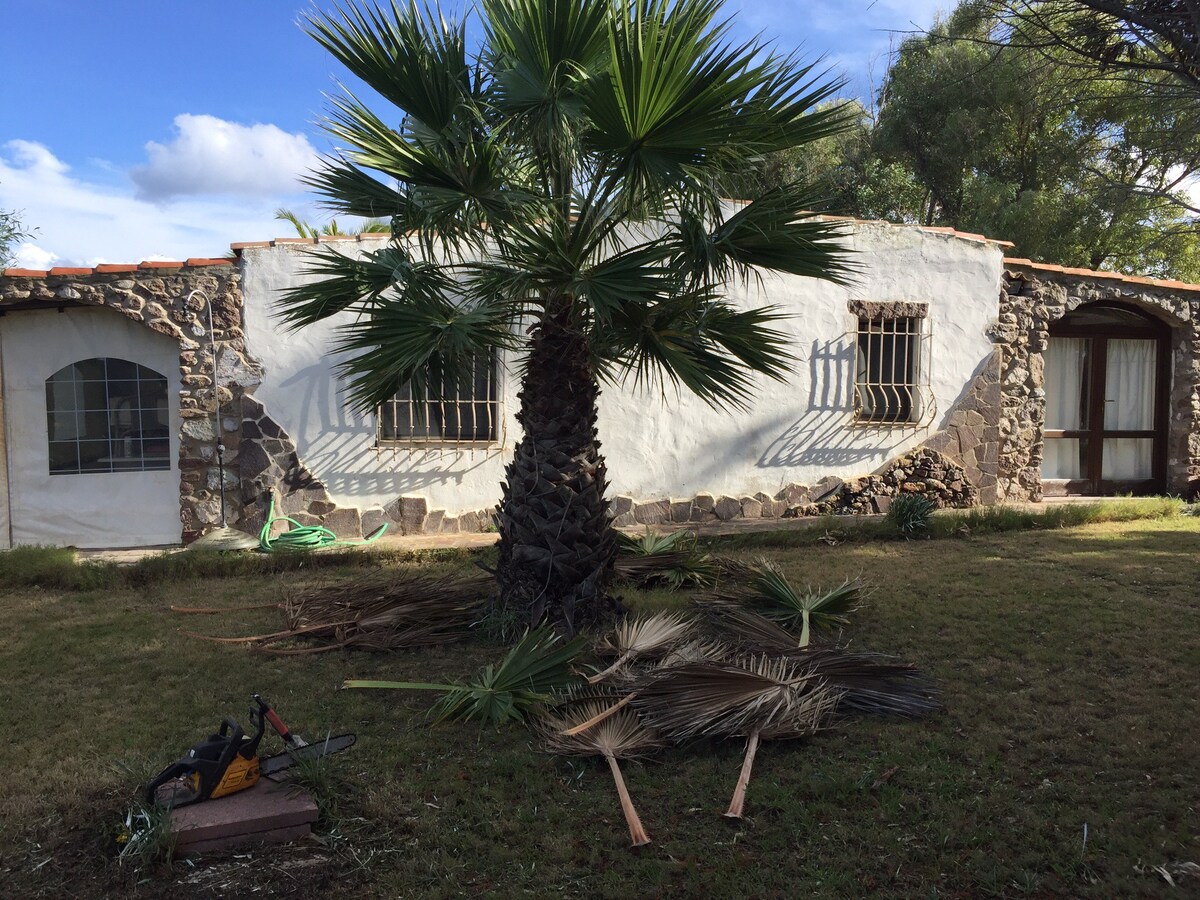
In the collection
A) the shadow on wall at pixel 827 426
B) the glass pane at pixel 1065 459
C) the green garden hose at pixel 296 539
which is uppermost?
the shadow on wall at pixel 827 426

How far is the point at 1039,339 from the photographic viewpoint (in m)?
10.6

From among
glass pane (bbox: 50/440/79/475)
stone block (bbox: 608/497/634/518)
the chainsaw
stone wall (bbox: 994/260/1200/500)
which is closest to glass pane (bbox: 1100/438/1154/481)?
stone wall (bbox: 994/260/1200/500)

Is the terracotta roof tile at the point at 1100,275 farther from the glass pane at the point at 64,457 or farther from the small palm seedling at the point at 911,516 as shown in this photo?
the glass pane at the point at 64,457

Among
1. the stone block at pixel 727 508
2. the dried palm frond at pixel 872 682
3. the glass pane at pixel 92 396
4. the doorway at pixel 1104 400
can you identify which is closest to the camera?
the dried palm frond at pixel 872 682

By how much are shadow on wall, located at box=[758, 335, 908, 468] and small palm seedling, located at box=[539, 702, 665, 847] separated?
6.33 meters

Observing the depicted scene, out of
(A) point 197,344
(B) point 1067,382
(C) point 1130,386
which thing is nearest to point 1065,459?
(B) point 1067,382

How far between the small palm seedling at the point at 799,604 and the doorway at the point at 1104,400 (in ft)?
23.8

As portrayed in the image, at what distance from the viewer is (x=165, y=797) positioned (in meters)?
3.13

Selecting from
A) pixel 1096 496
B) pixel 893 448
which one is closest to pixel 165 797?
pixel 893 448

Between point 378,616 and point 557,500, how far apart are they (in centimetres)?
143

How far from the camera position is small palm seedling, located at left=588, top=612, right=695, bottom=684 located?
4.50 metres

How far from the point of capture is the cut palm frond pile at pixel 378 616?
17.6ft

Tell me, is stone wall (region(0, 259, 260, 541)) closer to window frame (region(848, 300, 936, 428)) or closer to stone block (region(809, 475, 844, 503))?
stone block (region(809, 475, 844, 503))

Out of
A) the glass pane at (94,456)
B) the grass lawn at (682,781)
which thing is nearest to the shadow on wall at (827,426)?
the grass lawn at (682,781)
